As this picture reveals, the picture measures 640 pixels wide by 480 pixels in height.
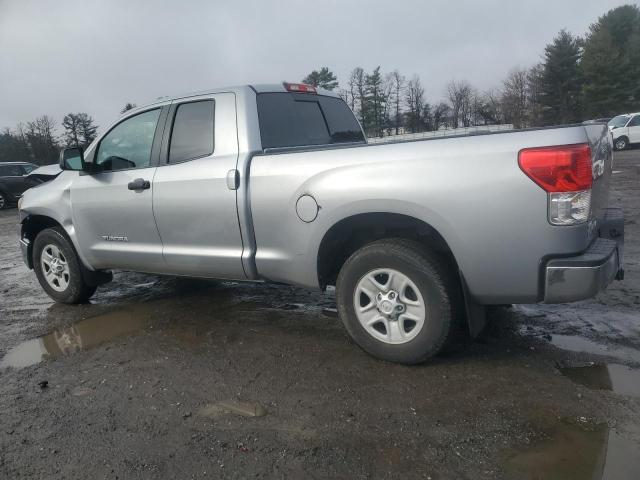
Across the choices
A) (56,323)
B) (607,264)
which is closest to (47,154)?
(56,323)

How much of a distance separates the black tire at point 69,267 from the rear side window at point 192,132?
1725mm

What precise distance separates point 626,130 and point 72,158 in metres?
26.5

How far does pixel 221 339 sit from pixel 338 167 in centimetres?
178

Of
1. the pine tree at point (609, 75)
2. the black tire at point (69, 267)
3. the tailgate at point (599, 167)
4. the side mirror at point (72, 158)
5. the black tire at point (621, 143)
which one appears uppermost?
the pine tree at point (609, 75)

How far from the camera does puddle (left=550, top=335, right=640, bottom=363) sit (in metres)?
3.37

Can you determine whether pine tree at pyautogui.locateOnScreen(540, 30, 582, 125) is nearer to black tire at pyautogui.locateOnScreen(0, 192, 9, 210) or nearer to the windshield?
the windshield

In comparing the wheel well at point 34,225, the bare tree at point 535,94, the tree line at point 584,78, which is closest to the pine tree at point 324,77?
the tree line at point 584,78

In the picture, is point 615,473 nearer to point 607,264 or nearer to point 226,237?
point 607,264

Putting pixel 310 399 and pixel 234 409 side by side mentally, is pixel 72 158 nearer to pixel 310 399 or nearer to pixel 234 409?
pixel 234 409

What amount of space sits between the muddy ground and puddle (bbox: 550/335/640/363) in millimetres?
13

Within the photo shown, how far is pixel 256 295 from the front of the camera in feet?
17.8

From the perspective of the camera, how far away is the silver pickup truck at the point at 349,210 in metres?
2.80

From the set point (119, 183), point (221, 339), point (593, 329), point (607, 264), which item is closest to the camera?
point (607, 264)

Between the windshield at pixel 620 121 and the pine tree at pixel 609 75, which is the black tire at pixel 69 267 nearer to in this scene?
the windshield at pixel 620 121
